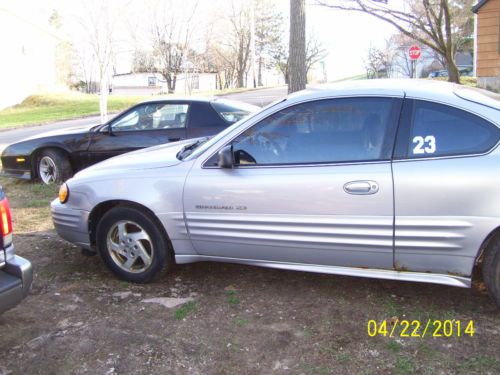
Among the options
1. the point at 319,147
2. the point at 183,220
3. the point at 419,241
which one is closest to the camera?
the point at 419,241

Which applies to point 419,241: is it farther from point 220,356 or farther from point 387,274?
point 220,356

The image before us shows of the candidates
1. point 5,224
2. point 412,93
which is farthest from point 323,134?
point 5,224

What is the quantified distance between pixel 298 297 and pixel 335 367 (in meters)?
0.96

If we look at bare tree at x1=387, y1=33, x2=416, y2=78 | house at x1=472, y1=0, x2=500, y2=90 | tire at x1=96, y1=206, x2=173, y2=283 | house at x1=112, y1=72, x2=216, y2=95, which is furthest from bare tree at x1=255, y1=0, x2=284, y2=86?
tire at x1=96, y1=206, x2=173, y2=283

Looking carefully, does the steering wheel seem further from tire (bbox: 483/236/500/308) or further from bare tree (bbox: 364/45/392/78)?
bare tree (bbox: 364/45/392/78)

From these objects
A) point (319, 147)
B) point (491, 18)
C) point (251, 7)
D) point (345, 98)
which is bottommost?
point (319, 147)

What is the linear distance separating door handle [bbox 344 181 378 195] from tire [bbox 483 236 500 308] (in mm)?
798

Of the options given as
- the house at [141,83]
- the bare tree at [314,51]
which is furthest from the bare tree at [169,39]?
the house at [141,83]

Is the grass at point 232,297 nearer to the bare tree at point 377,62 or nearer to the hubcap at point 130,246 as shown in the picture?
the hubcap at point 130,246

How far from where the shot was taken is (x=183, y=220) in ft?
13.2

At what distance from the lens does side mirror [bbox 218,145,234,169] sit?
12.6 ft

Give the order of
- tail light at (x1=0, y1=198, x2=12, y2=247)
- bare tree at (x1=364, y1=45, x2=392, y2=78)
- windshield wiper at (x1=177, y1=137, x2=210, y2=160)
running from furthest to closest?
bare tree at (x1=364, y1=45, x2=392, y2=78) < windshield wiper at (x1=177, y1=137, x2=210, y2=160) < tail light at (x1=0, y1=198, x2=12, y2=247)

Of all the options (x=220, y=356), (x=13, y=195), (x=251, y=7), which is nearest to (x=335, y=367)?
(x=220, y=356)
